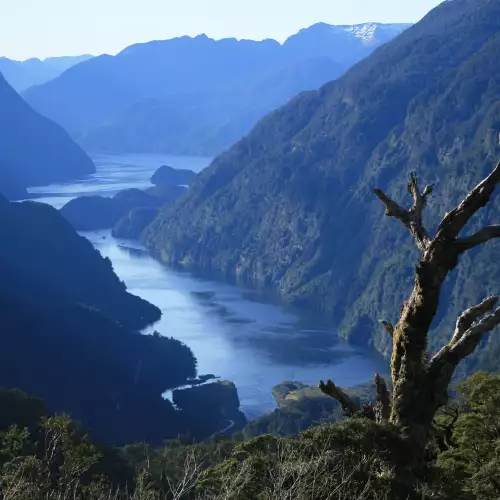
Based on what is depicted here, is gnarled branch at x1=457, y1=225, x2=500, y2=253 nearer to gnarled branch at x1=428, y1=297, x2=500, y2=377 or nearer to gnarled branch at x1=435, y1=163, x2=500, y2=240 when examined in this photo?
gnarled branch at x1=435, y1=163, x2=500, y2=240

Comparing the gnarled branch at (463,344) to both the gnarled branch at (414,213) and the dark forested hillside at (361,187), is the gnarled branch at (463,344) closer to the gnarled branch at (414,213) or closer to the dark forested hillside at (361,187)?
the gnarled branch at (414,213)

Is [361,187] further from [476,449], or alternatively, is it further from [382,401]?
[382,401]

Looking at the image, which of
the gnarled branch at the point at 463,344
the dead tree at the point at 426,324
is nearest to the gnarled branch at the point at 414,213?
the dead tree at the point at 426,324

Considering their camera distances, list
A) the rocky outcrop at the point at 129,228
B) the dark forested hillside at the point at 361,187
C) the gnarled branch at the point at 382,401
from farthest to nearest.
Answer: the rocky outcrop at the point at 129,228, the dark forested hillside at the point at 361,187, the gnarled branch at the point at 382,401

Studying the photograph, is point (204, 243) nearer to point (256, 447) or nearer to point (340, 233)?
point (340, 233)

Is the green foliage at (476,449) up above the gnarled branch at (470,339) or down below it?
below

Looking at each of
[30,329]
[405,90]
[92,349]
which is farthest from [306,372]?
[405,90]

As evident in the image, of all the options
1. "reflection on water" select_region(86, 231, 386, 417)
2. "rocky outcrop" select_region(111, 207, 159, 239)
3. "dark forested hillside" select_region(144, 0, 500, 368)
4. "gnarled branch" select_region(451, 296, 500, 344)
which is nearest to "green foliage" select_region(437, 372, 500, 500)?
"gnarled branch" select_region(451, 296, 500, 344)
